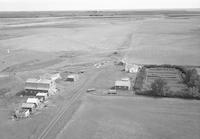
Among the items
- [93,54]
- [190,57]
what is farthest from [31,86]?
[190,57]

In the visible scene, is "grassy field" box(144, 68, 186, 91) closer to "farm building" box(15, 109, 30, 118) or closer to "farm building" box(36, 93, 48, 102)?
"farm building" box(36, 93, 48, 102)

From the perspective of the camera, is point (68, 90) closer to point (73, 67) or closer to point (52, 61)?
point (73, 67)

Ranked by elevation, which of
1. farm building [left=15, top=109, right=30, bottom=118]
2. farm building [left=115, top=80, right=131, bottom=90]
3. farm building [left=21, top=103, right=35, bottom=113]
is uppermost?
farm building [left=115, top=80, right=131, bottom=90]

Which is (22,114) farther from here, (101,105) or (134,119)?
(134,119)

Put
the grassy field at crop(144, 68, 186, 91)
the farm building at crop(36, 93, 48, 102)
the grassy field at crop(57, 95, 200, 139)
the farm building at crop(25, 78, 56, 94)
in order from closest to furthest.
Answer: the grassy field at crop(57, 95, 200, 139) < the farm building at crop(36, 93, 48, 102) < the farm building at crop(25, 78, 56, 94) < the grassy field at crop(144, 68, 186, 91)

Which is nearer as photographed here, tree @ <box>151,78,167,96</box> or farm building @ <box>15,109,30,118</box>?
farm building @ <box>15,109,30,118</box>

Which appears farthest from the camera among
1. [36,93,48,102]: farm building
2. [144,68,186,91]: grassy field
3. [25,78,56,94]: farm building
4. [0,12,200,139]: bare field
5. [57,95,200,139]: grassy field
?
[144,68,186,91]: grassy field

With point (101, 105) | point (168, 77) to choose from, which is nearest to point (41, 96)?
point (101, 105)

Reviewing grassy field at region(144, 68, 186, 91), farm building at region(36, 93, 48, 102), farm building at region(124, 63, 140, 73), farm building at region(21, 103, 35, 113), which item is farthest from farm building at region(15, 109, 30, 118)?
farm building at region(124, 63, 140, 73)

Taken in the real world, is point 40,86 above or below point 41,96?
above
